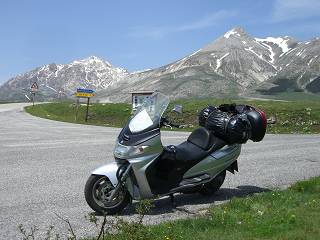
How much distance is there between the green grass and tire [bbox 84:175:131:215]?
112cm

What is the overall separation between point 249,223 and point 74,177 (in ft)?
16.8

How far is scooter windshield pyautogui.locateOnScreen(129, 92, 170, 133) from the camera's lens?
24.5ft

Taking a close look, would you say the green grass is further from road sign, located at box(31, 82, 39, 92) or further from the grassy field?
road sign, located at box(31, 82, 39, 92)

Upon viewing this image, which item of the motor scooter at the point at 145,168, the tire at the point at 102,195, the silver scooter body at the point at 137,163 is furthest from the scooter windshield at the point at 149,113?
the tire at the point at 102,195

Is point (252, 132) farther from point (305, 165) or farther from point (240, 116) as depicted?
point (305, 165)

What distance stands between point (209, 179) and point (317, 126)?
24.2 meters

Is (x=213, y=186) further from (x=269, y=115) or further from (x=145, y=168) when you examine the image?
(x=269, y=115)

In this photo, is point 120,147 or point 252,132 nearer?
point 120,147

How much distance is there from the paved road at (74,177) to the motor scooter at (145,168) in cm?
35

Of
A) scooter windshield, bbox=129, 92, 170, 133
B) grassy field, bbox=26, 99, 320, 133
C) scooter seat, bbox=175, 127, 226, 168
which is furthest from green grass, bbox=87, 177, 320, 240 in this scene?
grassy field, bbox=26, 99, 320, 133

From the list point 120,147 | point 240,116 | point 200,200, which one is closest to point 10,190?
point 120,147

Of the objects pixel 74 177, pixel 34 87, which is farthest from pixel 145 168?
pixel 34 87

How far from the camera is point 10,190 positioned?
9031 millimetres

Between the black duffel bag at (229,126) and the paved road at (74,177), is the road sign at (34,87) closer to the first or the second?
the paved road at (74,177)
